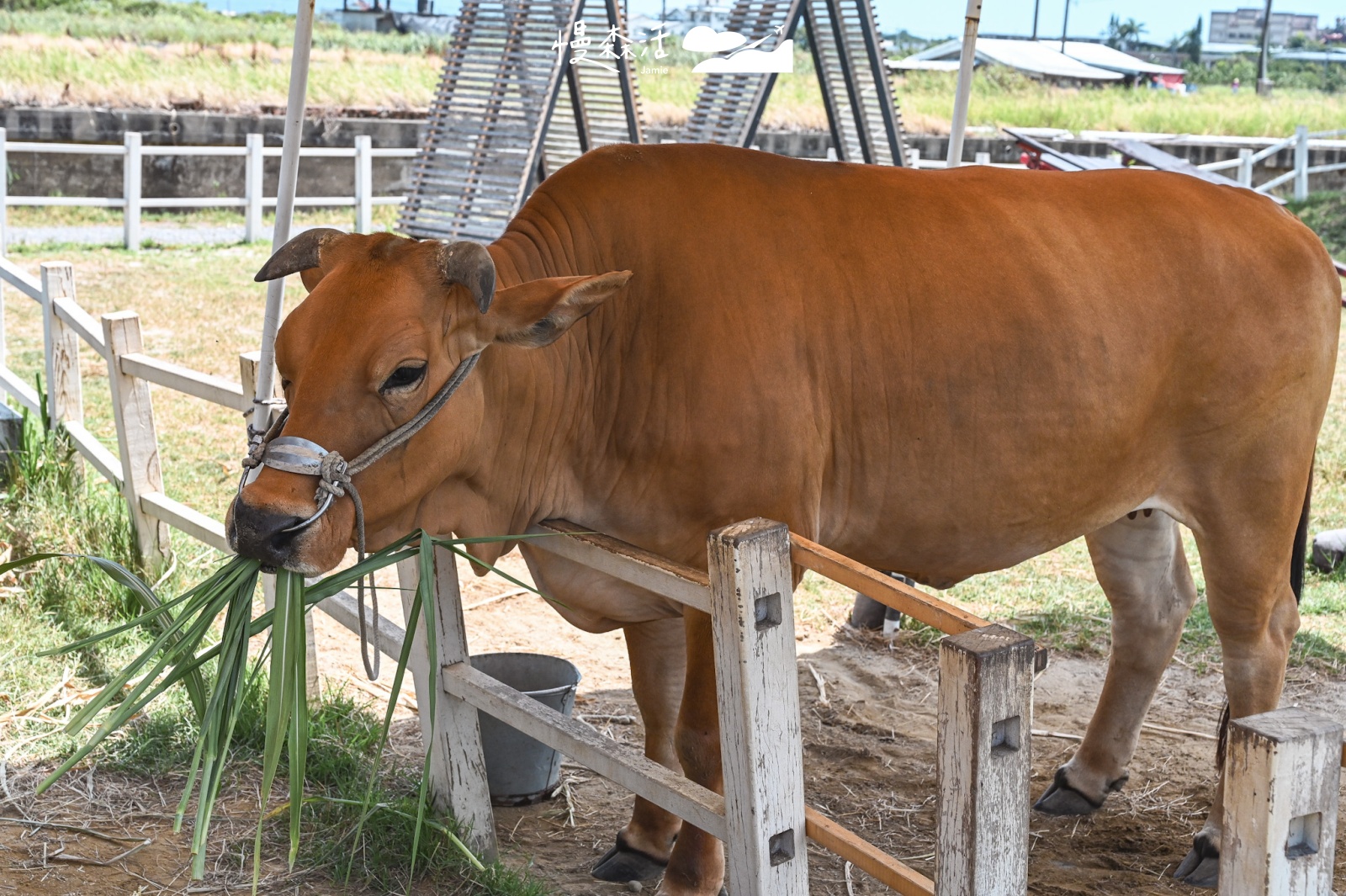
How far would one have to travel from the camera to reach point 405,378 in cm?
290

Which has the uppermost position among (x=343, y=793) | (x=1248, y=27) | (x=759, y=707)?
(x=1248, y=27)

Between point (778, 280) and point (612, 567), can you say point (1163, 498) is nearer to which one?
point (778, 280)

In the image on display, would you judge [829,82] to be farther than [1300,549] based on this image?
Yes

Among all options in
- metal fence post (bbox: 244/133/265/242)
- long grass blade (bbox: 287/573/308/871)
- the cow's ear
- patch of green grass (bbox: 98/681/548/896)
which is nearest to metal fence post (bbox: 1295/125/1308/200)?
metal fence post (bbox: 244/133/265/242)

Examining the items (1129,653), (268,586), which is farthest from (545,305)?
(1129,653)

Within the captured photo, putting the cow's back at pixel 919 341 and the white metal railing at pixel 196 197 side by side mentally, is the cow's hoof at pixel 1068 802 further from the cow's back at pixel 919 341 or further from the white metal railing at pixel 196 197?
the white metal railing at pixel 196 197

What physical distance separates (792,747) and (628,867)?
1.42 m

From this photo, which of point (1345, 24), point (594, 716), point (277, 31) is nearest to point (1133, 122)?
point (277, 31)

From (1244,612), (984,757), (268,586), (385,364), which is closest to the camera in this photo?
(984,757)

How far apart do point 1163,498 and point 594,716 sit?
2191 millimetres

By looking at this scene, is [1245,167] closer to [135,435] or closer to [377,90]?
[377,90]

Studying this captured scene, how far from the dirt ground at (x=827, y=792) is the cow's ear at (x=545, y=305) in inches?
64.5

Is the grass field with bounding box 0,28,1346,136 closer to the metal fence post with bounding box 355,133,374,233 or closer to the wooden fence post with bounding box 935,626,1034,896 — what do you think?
the metal fence post with bounding box 355,133,374,233

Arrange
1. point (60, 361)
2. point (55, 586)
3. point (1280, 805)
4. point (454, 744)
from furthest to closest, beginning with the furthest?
point (60, 361), point (55, 586), point (454, 744), point (1280, 805)
